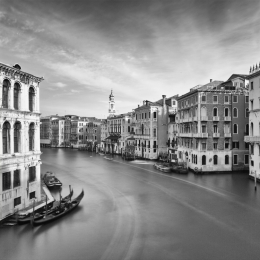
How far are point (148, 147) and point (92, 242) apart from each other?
144 ft

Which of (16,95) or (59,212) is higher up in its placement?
(16,95)

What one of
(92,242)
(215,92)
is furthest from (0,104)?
(215,92)

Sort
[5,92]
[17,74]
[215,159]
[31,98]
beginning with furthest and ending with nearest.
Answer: [215,159]
[31,98]
[17,74]
[5,92]

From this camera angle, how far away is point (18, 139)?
65.3 feet

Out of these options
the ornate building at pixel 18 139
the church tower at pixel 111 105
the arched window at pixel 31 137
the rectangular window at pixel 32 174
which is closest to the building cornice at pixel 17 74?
the ornate building at pixel 18 139

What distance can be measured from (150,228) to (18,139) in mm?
12081

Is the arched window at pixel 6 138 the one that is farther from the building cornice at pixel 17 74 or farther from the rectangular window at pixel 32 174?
the building cornice at pixel 17 74

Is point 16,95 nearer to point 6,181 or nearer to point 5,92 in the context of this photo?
point 5,92

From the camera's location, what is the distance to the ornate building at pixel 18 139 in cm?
1798

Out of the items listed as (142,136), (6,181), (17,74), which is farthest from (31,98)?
(142,136)

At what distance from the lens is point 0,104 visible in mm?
17641

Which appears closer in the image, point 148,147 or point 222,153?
point 222,153

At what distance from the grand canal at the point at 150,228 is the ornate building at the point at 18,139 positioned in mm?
3042

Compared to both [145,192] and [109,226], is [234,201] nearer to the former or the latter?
[145,192]
